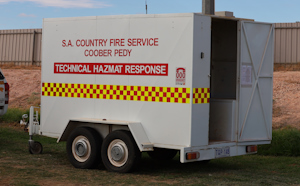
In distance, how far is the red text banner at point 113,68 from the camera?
8844 mm

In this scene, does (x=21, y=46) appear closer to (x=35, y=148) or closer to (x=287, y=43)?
(x=287, y=43)

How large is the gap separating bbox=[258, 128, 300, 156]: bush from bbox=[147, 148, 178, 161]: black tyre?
2.33m

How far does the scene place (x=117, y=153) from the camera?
9039 mm

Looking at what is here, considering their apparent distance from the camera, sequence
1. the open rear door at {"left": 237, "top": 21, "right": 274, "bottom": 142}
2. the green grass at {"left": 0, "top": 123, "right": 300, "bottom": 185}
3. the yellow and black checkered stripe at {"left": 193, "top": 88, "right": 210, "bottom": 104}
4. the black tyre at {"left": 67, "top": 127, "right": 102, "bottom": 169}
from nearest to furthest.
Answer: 1. the green grass at {"left": 0, "top": 123, "right": 300, "bottom": 185}
2. the yellow and black checkered stripe at {"left": 193, "top": 88, "right": 210, "bottom": 104}
3. the open rear door at {"left": 237, "top": 21, "right": 274, "bottom": 142}
4. the black tyre at {"left": 67, "top": 127, "right": 102, "bottom": 169}

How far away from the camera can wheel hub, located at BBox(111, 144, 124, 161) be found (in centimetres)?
899

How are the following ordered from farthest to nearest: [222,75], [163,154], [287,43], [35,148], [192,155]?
1. [287,43]
2. [35,148]
3. [163,154]
4. [222,75]
5. [192,155]

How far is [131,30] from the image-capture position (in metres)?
9.15

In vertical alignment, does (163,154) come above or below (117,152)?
below

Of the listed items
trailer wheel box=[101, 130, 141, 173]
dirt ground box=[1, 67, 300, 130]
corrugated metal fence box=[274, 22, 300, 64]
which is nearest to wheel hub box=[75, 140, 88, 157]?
trailer wheel box=[101, 130, 141, 173]

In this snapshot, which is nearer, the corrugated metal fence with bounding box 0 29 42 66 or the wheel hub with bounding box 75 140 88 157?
the wheel hub with bounding box 75 140 88 157

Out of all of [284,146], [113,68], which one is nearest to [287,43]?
[284,146]

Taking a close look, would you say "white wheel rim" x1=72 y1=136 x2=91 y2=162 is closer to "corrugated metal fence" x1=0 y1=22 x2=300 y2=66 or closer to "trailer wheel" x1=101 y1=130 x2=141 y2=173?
"trailer wheel" x1=101 y1=130 x2=141 y2=173

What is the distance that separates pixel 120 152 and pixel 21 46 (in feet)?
72.5

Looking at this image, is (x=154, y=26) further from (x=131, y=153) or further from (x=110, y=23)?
(x=131, y=153)
